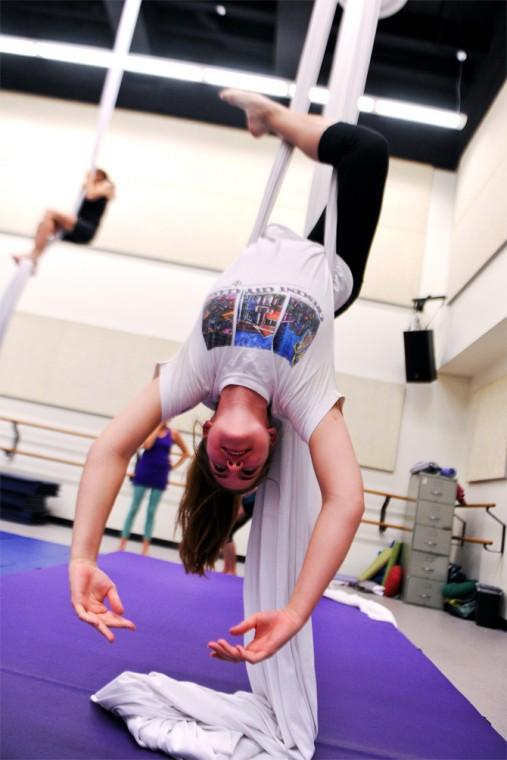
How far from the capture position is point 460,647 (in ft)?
10.0

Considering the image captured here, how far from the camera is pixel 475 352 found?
204 inches

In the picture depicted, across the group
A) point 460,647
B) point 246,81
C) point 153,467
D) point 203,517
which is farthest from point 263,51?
point 203,517

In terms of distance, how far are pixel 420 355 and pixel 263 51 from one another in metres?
3.48

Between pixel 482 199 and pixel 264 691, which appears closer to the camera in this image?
pixel 264 691

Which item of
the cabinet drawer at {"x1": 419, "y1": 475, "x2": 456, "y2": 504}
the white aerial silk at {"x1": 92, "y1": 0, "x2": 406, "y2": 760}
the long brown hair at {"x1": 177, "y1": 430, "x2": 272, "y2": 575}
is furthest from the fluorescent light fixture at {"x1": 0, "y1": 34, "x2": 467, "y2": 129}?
the long brown hair at {"x1": 177, "y1": 430, "x2": 272, "y2": 575}

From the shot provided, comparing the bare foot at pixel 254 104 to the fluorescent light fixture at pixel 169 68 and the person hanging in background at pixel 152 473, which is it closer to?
the person hanging in background at pixel 152 473

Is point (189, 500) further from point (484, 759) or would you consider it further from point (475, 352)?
point (475, 352)

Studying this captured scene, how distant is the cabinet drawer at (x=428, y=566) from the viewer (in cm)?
477

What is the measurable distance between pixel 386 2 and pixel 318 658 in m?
2.48

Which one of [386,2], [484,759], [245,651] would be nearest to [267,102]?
[386,2]

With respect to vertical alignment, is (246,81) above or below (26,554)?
above

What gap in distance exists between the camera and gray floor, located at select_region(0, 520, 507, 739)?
212 centimetres

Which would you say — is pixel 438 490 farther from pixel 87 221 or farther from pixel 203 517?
pixel 203 517

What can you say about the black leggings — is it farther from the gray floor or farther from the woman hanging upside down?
the gray floor
